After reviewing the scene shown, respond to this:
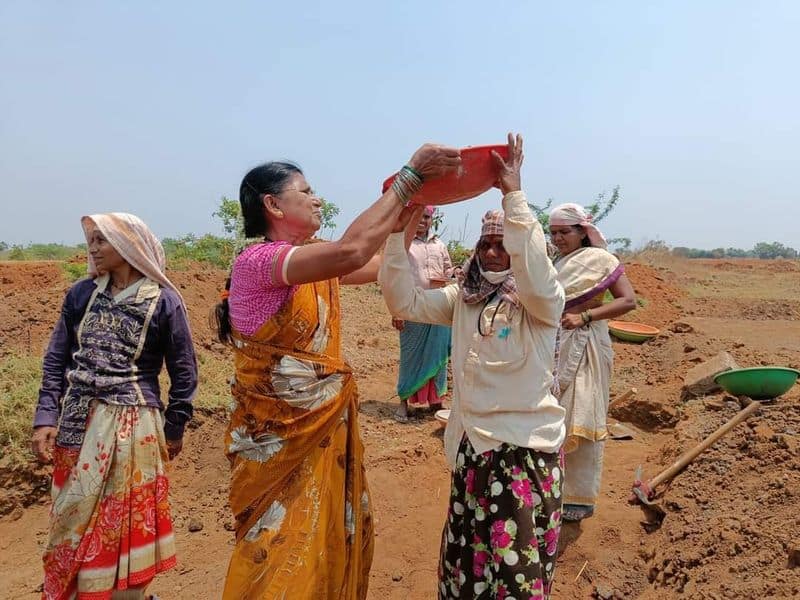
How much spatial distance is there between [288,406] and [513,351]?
0.87 meters

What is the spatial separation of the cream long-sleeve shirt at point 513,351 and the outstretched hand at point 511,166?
0.13ft

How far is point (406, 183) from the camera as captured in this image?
6.55ft

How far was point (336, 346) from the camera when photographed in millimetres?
2305

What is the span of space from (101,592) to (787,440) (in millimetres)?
4171

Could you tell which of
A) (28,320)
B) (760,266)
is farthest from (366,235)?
(760,266)

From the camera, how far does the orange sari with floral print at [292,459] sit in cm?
209

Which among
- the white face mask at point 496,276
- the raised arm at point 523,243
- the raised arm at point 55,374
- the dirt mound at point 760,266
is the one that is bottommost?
the dirt mound at point 760,266

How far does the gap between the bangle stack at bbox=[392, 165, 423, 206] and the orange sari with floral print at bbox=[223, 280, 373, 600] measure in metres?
0.48

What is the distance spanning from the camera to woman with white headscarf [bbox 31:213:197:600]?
262 centimetres

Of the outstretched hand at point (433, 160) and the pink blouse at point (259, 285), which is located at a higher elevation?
the outstretched hand at point (433, 160)

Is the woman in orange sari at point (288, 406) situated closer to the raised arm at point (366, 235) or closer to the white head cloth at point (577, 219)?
the raised arm at point (366, 235)

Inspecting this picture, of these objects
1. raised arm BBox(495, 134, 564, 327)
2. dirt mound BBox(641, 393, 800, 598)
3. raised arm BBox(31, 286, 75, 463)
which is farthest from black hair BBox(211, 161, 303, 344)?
dirt mound BBox(641, 393, 800, 598)

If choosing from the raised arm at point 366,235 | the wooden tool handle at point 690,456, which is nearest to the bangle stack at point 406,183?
the raised arm at point 366,235

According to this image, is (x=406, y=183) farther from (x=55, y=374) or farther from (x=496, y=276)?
(x=55, y=374)
